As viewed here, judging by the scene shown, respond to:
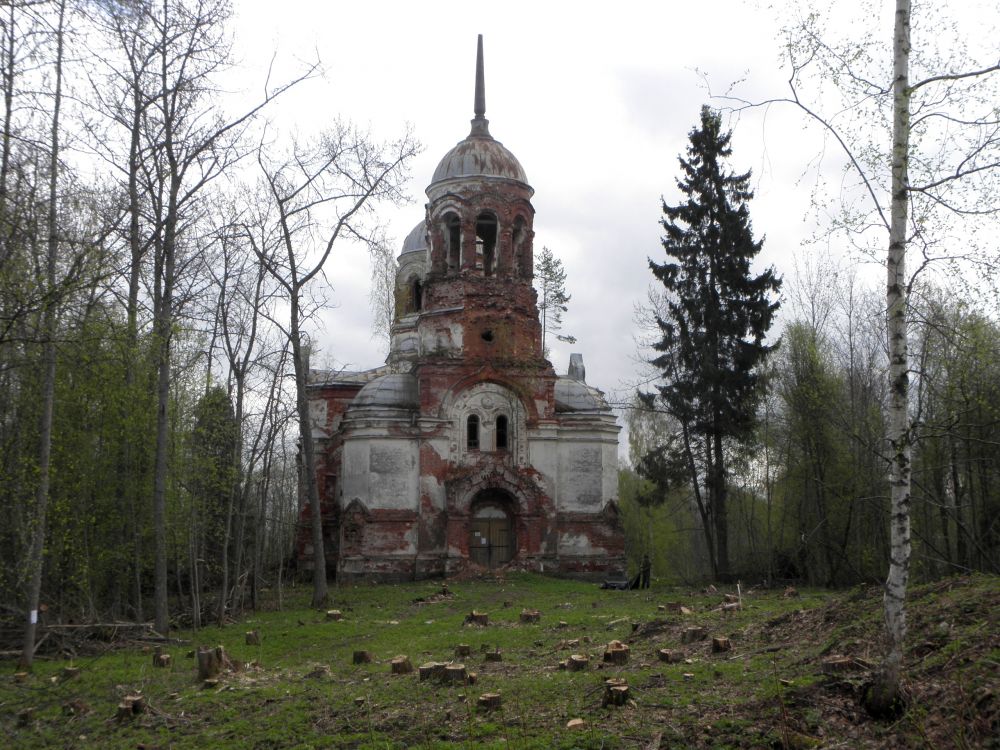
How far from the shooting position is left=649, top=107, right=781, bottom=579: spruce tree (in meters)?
23.9

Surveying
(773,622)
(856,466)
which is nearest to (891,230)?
(773,622)

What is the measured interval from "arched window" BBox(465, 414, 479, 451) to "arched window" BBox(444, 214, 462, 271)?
531 cm

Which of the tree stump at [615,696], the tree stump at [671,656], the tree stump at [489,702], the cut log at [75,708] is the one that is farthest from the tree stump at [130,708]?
the tree stump at [671,656]

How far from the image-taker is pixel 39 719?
9.46 meters

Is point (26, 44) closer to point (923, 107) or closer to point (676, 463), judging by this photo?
point (923, 107)

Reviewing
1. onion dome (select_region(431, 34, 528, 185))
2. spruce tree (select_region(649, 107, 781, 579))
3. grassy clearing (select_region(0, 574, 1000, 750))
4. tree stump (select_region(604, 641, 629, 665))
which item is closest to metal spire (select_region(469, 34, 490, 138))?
onion dome (select_region(431, 34, 528, 185))

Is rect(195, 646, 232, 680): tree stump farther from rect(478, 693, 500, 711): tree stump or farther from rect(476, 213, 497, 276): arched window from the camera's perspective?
rect(476, 213, 497, 276): arched window

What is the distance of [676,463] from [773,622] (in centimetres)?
1420

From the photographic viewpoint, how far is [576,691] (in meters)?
8.84

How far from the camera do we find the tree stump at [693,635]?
11.2 meters

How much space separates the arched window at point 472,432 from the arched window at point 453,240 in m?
5.31

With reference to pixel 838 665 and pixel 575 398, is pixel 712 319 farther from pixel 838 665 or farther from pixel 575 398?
pixel 838 665

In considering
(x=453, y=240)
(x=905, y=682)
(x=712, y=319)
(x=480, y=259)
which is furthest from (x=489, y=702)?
(x=453, y=240)

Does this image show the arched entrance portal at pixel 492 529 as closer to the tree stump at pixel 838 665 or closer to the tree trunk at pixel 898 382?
the tree stump at pixel 838 665
